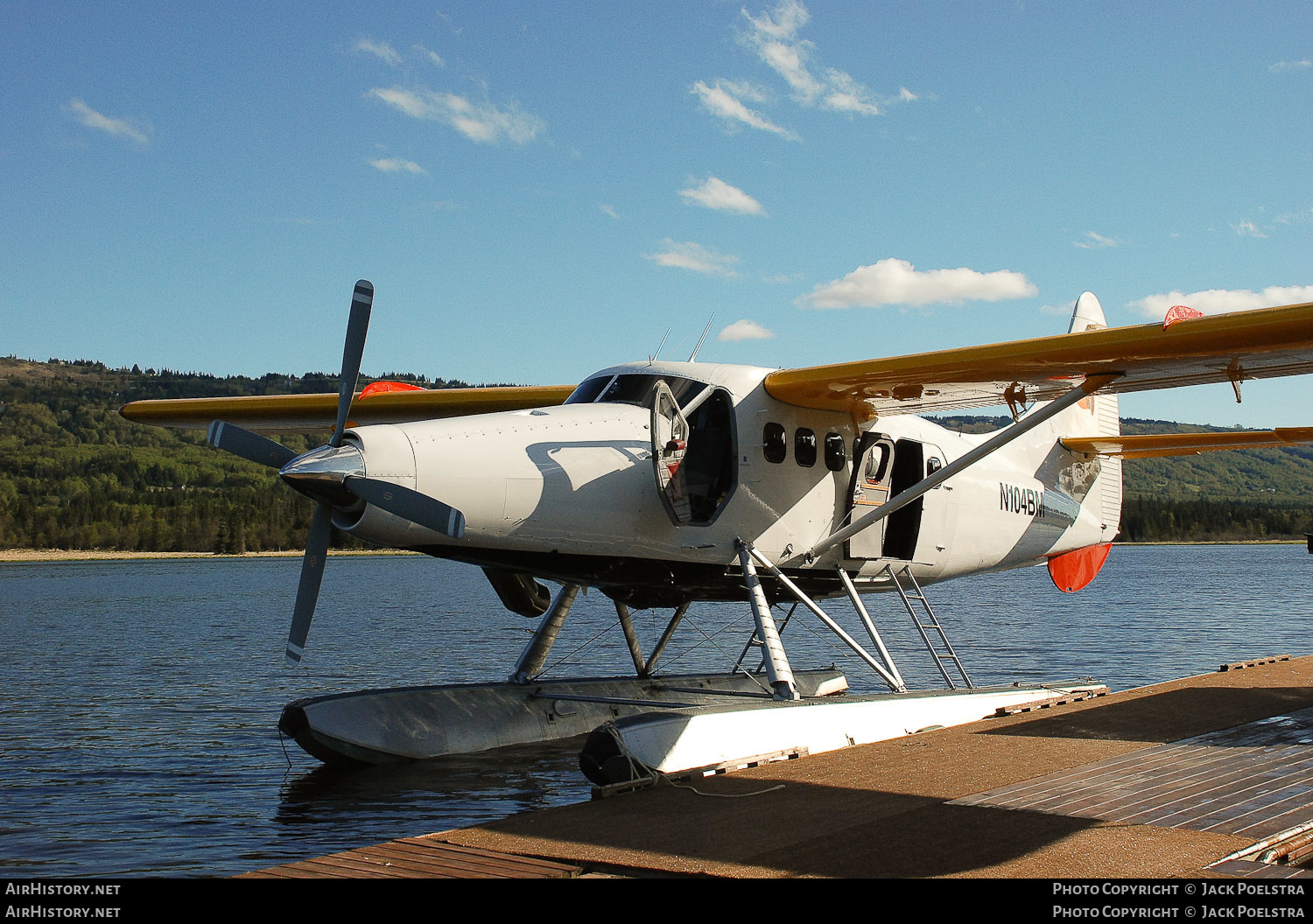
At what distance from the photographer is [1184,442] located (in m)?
11.8

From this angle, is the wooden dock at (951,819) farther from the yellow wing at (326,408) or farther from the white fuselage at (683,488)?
the yellow wing at (326,408)

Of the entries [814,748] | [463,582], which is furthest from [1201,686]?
[463,582]

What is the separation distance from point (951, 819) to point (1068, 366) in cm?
463

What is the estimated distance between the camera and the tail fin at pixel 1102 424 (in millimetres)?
13875

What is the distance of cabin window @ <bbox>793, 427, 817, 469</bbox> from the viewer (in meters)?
9.66

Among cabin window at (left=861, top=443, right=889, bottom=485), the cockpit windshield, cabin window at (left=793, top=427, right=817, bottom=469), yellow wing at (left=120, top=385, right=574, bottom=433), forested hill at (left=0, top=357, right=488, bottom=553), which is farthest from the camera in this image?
forested hill at (left=0, top=357, right=488, bottom=553)

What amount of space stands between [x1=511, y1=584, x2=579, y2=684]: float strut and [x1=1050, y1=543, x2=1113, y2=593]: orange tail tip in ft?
21.8

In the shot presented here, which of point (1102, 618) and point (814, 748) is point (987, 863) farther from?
point (1102, 618)

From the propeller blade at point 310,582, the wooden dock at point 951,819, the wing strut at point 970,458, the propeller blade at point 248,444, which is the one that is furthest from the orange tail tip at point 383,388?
the wooden dock at point 951,819

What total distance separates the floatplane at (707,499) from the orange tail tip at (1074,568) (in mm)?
1245

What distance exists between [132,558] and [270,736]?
328ft

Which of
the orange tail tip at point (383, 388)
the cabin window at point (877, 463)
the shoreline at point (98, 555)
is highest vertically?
the orange tail tip at point (383, 388)

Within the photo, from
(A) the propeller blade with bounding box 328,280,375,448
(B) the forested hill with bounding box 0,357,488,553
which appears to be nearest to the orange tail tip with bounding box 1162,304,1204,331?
(A) the propeller blade with bounding box 328,280,375,448

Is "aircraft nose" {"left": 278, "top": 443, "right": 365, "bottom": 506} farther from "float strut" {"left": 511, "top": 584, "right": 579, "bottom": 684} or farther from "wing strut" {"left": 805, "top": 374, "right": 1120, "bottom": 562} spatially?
"wing strut" {"left": 805, "top": 374, "right": 1120, "bottom": 562}
